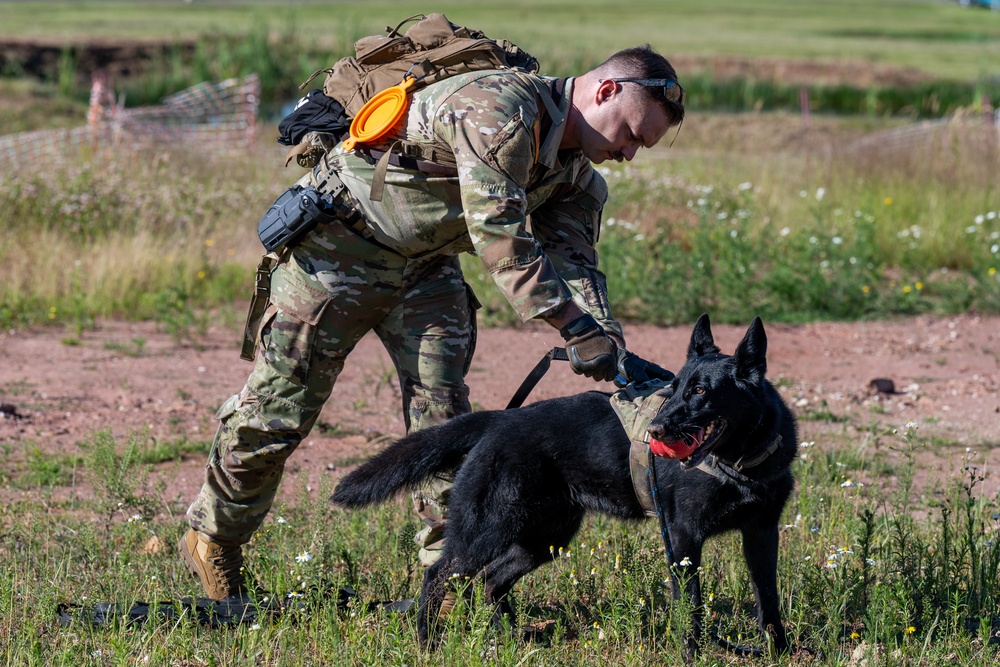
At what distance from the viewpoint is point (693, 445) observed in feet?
11.4

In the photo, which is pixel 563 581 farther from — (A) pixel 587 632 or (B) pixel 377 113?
(B) pixel 377 113

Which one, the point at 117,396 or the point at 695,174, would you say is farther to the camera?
the point at 695,174

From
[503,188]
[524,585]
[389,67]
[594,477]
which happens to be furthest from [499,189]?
[524,585]

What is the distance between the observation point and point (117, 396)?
21.6 feet

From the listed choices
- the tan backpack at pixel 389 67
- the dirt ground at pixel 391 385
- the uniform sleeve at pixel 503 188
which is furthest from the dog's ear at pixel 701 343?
the dirt ground at pixel 391 385

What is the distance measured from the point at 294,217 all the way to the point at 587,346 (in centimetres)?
110

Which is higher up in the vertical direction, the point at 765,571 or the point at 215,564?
the point at 765,571

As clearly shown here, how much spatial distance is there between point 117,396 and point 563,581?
133 inches

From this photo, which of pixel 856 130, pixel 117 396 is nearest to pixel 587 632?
pixel 117 396

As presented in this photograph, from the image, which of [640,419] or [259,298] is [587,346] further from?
[259,298]

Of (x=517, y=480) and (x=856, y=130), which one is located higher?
(x=517, y=480)

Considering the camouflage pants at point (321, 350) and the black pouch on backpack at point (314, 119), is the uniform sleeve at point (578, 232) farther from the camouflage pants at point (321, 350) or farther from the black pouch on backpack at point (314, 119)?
the black pouch on backpack at point (314, 119)

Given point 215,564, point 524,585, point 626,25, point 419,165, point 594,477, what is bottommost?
point 626,25

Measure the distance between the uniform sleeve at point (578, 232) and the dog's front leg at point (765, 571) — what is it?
88cm
